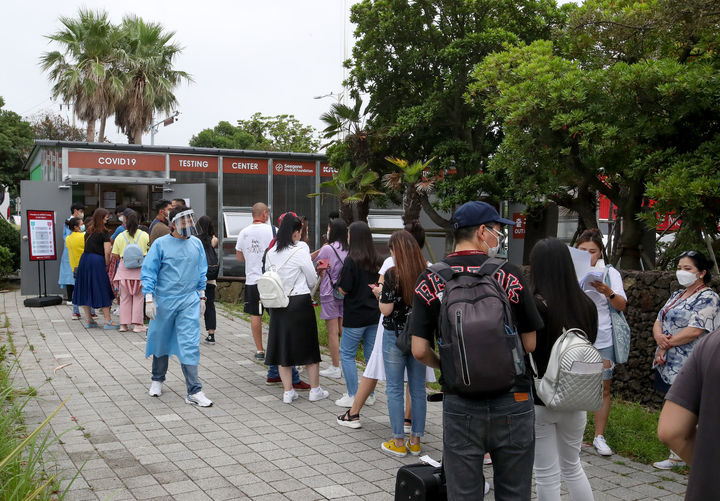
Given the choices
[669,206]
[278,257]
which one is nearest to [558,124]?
[669,206]

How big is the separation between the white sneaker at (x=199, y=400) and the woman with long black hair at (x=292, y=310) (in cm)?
73

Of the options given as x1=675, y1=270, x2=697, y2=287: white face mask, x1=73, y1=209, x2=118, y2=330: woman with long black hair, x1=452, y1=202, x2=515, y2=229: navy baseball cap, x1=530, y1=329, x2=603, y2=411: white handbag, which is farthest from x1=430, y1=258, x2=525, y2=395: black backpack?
x1=73, y1=209, x2=118, y2=330: woman with long black hair

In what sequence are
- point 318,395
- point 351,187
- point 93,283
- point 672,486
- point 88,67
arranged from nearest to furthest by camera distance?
point 672,486 < point 318,395 < point 93,283 < point 351,187 < point 88,67

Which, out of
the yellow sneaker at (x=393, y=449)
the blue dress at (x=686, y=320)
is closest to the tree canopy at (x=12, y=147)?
the yellow sneaker at (x=393, y=449)

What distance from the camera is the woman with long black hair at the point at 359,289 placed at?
237 inches

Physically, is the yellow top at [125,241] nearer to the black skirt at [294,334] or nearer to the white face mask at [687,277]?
the black skirt at [294,334]

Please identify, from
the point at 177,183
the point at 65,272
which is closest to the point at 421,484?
the point at 65,272

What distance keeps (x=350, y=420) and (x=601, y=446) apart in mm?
2132

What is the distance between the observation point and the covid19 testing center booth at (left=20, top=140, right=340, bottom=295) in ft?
47.2

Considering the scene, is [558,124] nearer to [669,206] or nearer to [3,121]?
[669,206]

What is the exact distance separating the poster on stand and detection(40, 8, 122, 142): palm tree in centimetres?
1411

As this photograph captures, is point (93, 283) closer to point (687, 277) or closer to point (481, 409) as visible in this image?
point (687, 277)

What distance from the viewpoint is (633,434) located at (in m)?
5.62

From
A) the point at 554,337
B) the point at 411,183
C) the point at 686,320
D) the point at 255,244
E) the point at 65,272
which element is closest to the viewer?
the point at 554,337
